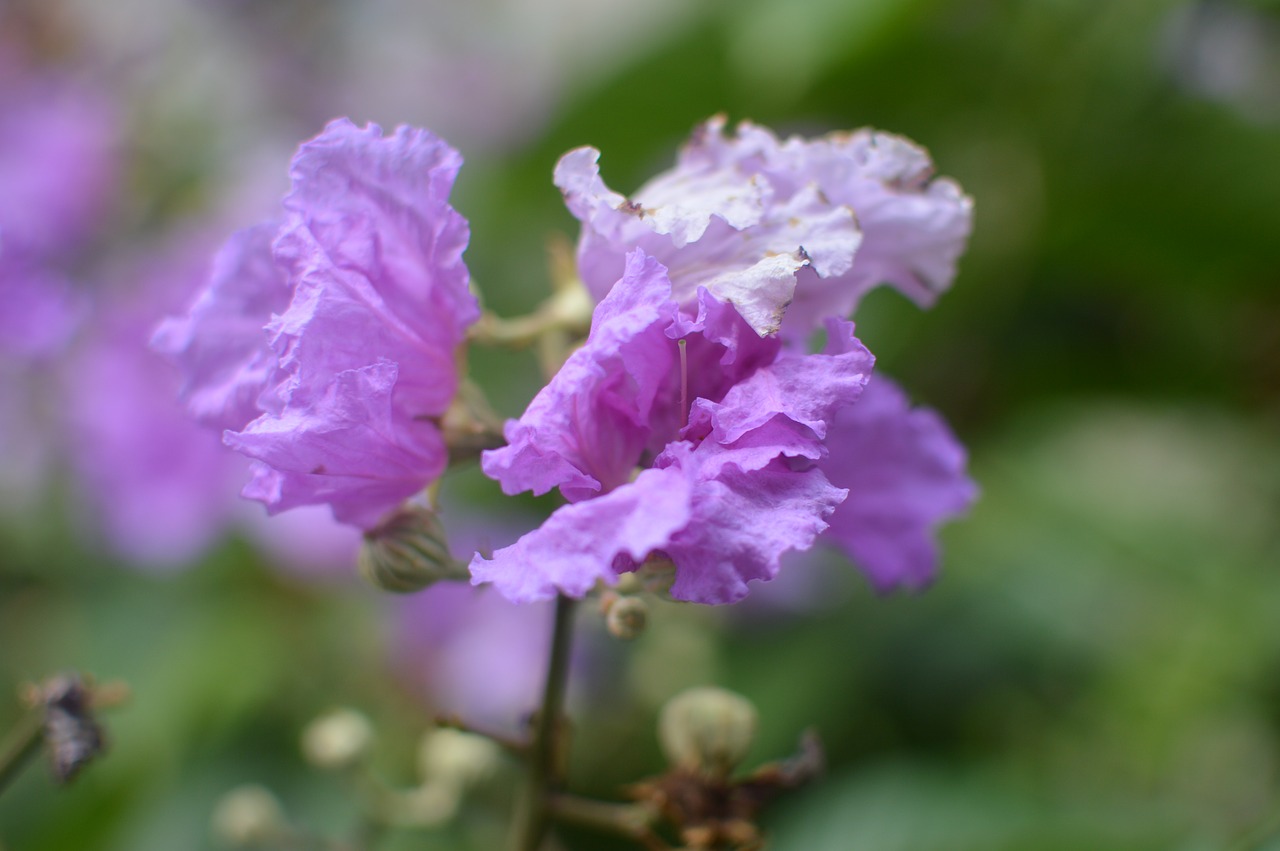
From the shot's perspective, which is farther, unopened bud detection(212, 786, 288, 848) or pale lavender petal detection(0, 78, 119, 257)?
pale lavender petal detection(0, 78, 119, 257)

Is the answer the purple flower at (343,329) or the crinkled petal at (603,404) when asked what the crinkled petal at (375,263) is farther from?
the crinkled petal at (603,404)

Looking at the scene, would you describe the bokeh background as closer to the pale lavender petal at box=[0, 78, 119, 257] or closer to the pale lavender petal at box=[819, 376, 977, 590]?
the pale lavender petal at box=[0, 78, 119, 257]

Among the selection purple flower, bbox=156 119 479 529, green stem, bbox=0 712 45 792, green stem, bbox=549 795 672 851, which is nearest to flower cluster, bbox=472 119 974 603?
purple flower, bbox=156 119 479 529

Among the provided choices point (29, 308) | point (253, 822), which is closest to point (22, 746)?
point (253, 822)

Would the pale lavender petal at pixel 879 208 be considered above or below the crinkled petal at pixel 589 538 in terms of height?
above

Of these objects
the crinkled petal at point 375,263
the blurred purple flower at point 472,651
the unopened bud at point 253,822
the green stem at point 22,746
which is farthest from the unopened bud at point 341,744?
the blurred purple flower at point 472,651

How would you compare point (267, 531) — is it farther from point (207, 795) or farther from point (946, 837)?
point (946, 837)

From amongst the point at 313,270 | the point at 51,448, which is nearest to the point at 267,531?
the point at 51,448
